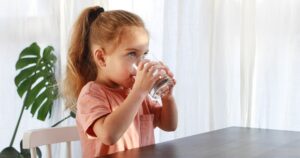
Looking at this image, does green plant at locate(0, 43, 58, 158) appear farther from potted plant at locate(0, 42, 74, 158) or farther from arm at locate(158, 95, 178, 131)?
arm at locate(158, 95, 178, 131)

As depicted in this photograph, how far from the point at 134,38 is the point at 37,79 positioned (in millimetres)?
1248

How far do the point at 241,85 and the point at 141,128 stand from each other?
70 centimetres

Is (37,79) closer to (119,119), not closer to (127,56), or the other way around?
(127,56)

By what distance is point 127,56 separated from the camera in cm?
123

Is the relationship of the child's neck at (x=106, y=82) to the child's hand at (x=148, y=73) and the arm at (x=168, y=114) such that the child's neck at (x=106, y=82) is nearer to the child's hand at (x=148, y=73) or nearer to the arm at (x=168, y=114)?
the arm at (x=168, y=114)

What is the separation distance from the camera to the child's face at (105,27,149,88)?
1.23 meters

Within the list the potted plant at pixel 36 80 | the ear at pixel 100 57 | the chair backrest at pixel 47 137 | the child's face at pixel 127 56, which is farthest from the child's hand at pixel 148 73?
the potted plant at pixel 36 80

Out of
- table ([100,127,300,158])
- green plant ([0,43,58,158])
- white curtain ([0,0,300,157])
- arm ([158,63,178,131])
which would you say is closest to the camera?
table ([100,127,300,158])

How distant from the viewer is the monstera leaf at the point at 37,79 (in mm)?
2342

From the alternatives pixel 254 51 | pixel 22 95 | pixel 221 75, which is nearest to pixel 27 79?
pixel 22 95

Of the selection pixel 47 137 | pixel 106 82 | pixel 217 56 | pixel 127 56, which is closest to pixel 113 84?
pixel 106 82

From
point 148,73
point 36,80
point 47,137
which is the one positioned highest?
point 148,73

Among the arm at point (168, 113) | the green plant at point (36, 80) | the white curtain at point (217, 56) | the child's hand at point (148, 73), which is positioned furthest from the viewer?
the green plant at point (36, 80)

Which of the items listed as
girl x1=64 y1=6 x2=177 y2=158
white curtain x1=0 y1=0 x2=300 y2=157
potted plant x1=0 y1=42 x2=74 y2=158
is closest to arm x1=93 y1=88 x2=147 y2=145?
girl x1=64 y1=6 x2=177 y2=158
